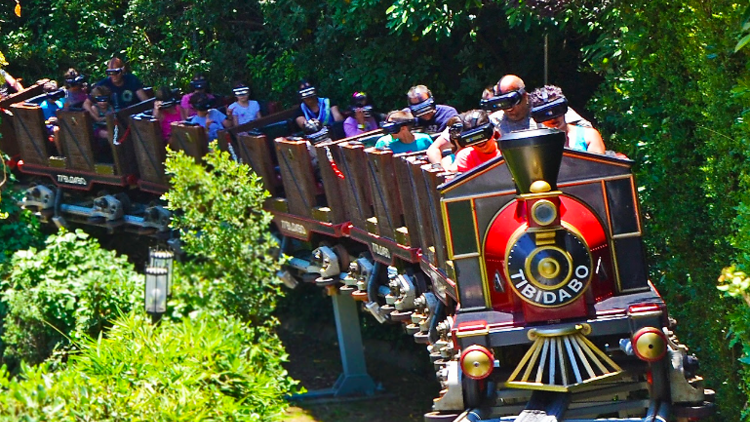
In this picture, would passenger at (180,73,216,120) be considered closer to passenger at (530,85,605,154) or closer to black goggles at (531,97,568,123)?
passenger at (530,85,605,154)

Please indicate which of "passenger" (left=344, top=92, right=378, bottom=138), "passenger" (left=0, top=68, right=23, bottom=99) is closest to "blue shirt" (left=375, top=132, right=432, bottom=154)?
"passenger" (left=344, top=92, right=378, bottom=138)

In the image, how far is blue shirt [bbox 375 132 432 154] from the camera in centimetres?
988

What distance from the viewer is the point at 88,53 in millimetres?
17844

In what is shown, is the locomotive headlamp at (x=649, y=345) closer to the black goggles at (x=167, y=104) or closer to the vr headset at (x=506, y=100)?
the vr headset at (x=506, y=100)

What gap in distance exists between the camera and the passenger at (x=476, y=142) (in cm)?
756

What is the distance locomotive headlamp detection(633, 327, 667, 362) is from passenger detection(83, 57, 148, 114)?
10.2 metres

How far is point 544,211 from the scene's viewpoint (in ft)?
21.2

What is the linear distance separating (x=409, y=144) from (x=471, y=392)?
11.0 feet

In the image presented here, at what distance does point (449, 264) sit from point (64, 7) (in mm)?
11654

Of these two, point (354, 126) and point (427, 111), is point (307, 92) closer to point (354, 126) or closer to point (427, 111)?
point (354, 126)

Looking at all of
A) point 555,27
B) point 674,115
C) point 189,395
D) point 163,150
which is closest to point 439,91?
point 555,27

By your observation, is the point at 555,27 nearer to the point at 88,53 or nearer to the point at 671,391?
the point at 671,391

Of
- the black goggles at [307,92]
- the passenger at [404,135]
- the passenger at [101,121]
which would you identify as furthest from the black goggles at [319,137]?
the passenger at [101,121]

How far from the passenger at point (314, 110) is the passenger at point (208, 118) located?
109cm
